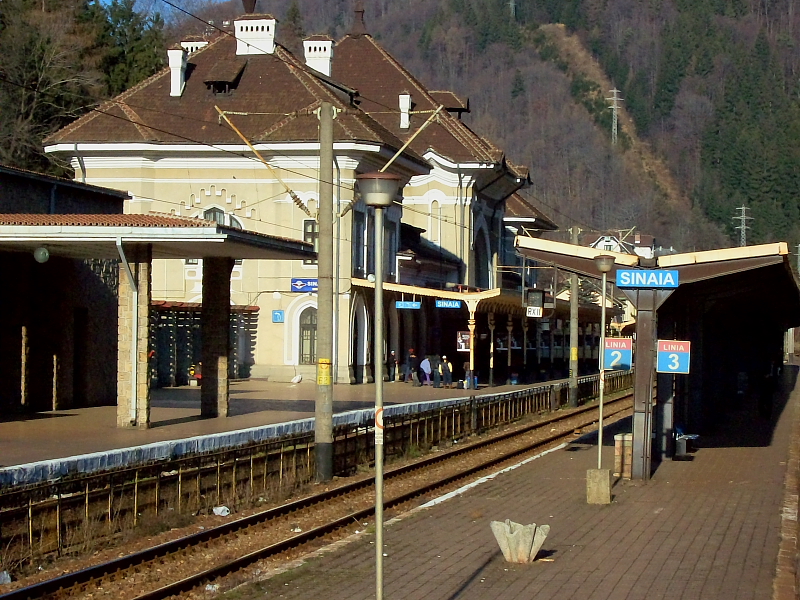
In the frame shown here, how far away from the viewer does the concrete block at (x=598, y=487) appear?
16469mm

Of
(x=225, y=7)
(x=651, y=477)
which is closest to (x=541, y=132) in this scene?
(x=225, y=7)

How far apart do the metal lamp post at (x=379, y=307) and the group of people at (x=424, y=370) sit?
3242 centimetres

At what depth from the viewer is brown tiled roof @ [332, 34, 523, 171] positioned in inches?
2146

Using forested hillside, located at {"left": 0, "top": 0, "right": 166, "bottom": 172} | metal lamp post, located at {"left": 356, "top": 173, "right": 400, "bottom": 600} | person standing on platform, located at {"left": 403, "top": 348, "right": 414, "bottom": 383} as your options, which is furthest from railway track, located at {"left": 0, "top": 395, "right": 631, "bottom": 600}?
forested hillside, located at {"left": 0, "top": 0, "right": 166, "bottom": 172}

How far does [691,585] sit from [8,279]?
17.6 metres

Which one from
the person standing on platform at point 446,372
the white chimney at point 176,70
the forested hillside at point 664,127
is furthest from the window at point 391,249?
the forested hillside at point 664,127

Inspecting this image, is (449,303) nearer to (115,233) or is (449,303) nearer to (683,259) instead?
(115,233)

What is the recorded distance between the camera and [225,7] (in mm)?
118000

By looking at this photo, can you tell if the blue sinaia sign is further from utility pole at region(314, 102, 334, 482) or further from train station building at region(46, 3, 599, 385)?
utility pole at region(314, 102, 334, 482)

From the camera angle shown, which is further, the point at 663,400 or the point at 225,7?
the point at 225,7

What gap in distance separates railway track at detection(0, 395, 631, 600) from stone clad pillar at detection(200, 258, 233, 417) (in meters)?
5.26

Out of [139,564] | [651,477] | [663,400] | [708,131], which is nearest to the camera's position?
[139,564]

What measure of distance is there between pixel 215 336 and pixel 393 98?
32.8 m

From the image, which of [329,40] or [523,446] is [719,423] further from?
[329,40]
